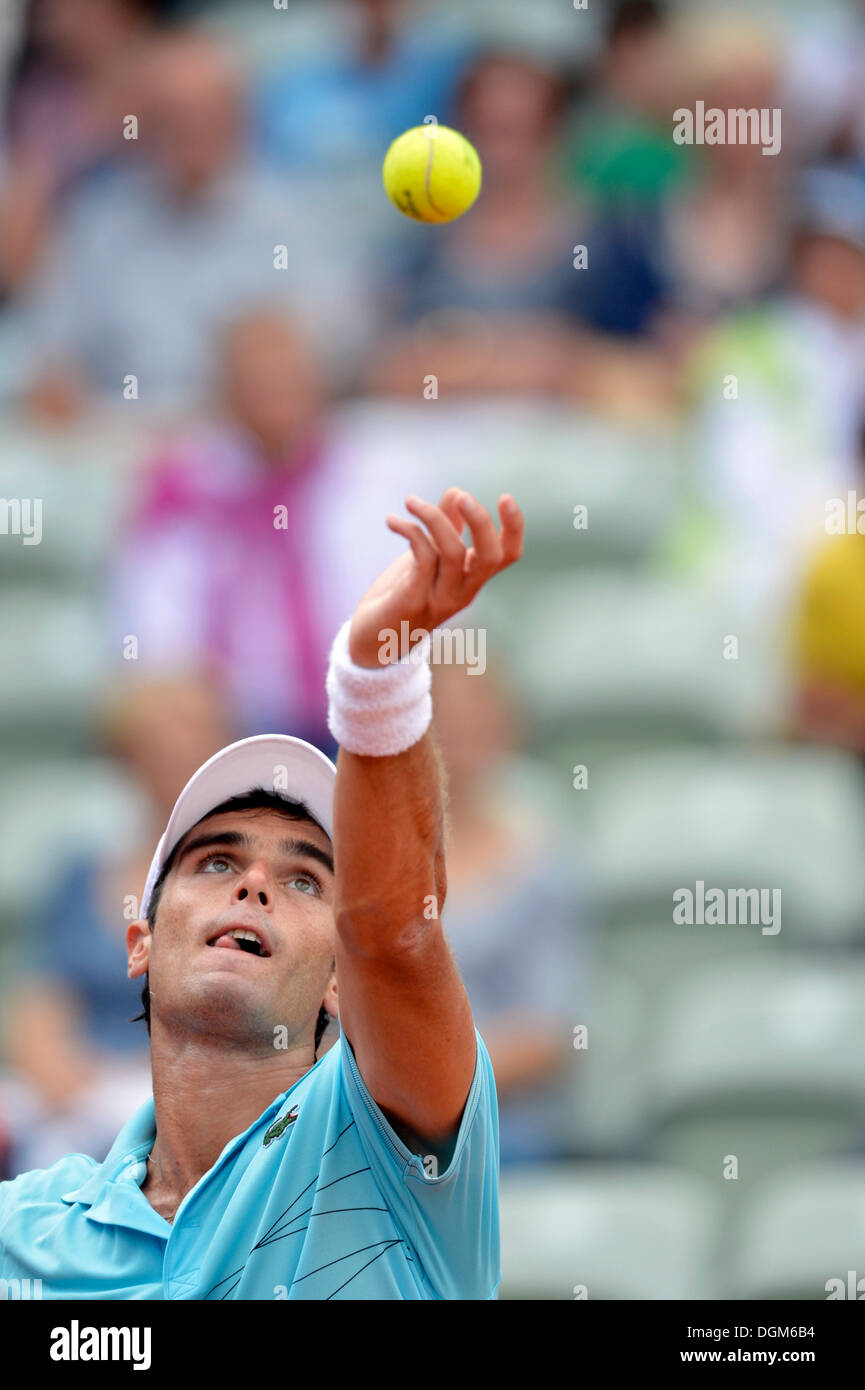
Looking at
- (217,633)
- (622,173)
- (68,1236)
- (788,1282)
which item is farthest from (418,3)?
(68,1236)

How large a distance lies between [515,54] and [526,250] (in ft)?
2.67


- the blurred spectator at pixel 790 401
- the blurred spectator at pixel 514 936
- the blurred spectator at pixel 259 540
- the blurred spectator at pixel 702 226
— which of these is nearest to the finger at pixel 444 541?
the blurred spectator at pixel 514 936

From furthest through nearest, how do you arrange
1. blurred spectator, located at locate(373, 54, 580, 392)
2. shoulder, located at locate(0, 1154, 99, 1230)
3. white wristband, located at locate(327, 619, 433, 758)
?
blurred spectator, located at locate(373, 54, 580, 392) < shoulder, located at locate(0, 1154, 99, 1230) < white wristband, located at locate(327, 619, 433, 758)

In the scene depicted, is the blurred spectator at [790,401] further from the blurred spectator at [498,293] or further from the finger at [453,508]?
the finger at [453,508]

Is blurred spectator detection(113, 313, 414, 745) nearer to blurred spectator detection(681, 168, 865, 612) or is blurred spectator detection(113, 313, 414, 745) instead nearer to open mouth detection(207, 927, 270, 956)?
blurred spectator detection(681, 168, 865, 612)

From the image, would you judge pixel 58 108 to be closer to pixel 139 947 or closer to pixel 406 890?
pixel 139 947

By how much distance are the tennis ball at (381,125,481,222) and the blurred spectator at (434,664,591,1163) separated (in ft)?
5.18

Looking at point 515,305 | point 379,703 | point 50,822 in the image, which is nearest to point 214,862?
point 379,703

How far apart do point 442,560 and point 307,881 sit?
51 centimetres

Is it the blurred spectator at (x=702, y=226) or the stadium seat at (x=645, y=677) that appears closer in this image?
the stadium seat at (x=645, y=677)

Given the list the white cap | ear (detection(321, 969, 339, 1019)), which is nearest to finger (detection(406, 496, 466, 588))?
the white cap

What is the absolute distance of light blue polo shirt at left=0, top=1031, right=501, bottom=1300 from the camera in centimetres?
186

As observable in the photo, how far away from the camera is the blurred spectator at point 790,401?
5180 millimetres

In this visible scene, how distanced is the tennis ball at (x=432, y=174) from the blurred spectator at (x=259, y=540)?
2028 millimetres
